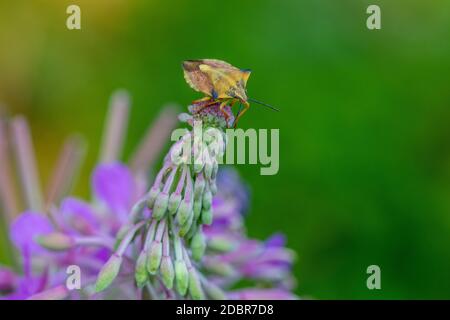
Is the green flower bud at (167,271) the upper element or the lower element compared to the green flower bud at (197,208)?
lower

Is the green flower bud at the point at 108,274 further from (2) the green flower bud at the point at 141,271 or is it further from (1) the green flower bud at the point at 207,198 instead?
(1) the green flower bud at the point at 207,198

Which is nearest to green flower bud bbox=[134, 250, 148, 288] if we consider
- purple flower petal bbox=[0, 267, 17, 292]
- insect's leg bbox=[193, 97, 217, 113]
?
insect's leg bbox=[193, 97, 217, 113]

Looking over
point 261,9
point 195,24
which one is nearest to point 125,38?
point 195,24

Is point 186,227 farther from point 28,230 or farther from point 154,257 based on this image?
point 28,230

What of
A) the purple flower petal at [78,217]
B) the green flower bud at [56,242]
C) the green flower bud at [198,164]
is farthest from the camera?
the purple flower petal at [78,217]

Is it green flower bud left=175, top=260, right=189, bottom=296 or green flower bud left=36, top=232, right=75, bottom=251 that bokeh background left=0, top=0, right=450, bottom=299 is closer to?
green flower bud left=36, top=232, right=75, bottom=251

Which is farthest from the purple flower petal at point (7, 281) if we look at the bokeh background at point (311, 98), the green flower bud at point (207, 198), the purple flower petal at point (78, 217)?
the bokeh background at point (311, 98)

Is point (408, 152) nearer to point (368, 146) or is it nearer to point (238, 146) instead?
point (368, 146)
